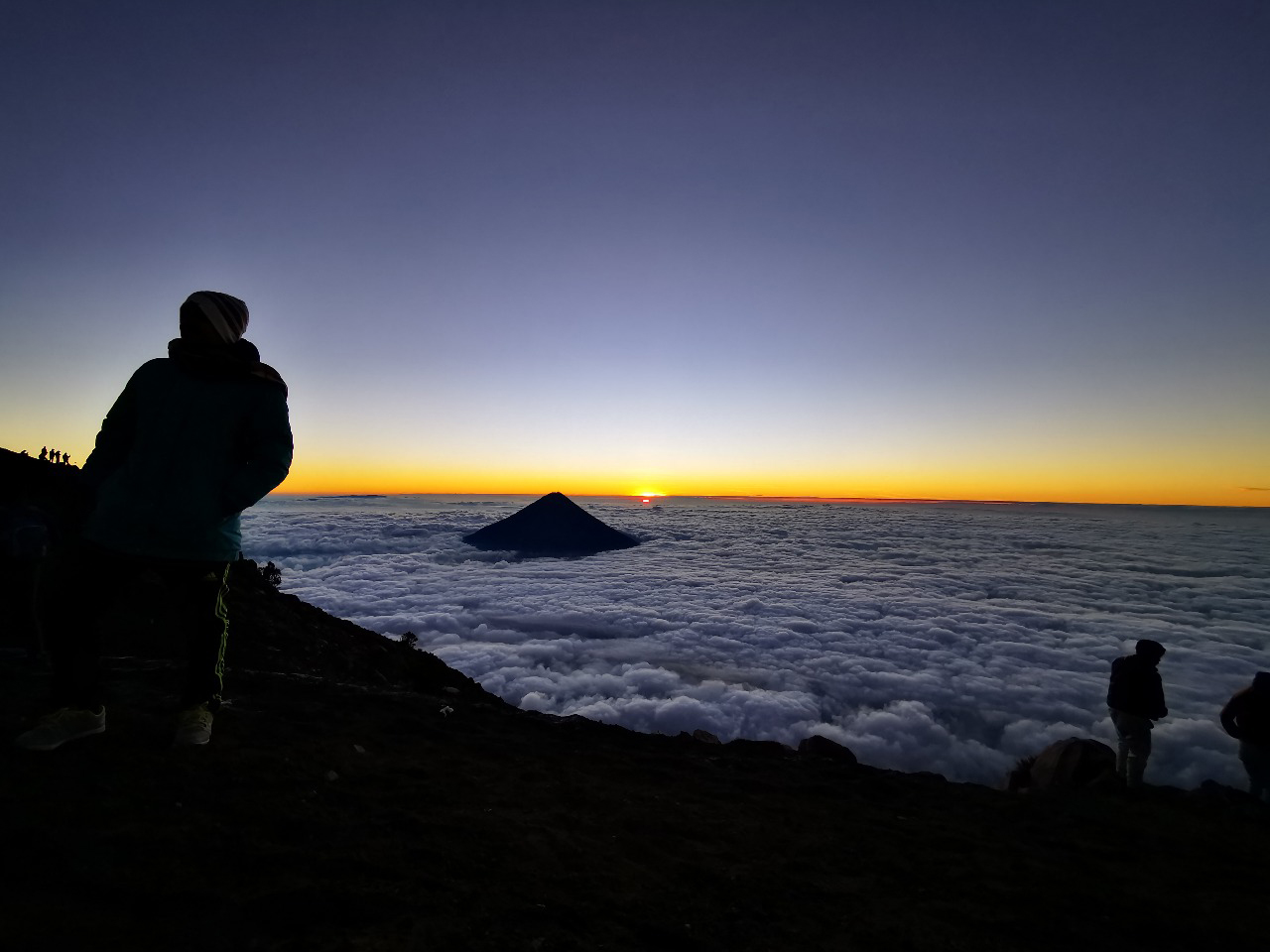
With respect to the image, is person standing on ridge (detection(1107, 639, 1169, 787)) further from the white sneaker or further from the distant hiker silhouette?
the white sneaker

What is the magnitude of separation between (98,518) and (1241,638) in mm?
29467

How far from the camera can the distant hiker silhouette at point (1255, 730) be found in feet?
18.3

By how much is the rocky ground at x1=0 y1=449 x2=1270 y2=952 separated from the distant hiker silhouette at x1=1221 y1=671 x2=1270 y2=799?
74cm

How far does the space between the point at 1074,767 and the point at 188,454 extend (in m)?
8.00

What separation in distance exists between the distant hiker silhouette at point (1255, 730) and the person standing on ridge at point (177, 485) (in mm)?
8197

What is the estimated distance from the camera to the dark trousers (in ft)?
7.77

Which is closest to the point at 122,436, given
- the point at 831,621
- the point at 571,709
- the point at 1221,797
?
the point at 1221,797

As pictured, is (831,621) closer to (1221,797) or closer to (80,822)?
(1221,797)

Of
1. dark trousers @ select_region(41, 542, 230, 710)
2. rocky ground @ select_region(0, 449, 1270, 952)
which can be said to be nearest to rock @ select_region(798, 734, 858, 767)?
rocky ground @ select_region(0, 449, 1270, 952)

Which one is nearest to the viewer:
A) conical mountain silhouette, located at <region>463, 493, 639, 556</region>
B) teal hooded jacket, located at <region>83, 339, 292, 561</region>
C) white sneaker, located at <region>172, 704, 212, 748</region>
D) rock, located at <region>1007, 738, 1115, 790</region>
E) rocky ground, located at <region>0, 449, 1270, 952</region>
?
rocky ground, located at <region>0, 449, 1270, 952</region>

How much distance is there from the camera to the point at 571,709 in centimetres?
1176

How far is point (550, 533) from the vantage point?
4288cm

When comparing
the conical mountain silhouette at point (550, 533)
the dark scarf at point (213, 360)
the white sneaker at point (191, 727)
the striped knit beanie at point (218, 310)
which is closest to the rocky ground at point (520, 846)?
the white sneaker at point (191, 727)

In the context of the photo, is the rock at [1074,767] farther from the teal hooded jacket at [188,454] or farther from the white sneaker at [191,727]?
the teal hooded jacket at [188,454]
